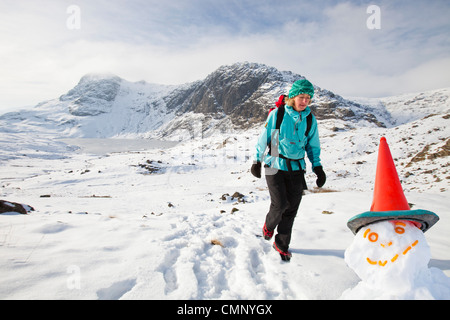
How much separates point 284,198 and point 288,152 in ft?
2.39

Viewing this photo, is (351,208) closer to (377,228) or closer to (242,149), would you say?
(377,228)

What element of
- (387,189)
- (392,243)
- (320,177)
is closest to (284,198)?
(320,177)

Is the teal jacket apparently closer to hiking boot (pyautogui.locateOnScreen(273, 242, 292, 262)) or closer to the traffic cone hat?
the traffic cone hat

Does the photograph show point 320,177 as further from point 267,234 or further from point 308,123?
point 267,234

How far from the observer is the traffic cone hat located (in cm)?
174

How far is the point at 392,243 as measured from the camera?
1.73m

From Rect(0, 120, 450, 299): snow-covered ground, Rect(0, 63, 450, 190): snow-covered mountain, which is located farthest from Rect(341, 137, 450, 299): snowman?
Rect(0, 63, 450, 190): snow-covered mountain

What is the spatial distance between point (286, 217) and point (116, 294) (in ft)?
8.33

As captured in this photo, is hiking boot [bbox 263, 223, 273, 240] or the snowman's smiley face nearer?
the snowman's smiley face

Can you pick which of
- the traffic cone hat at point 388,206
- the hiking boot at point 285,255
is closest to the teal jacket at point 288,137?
the traffic cone hat at point 388,206

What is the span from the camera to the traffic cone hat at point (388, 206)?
68.5 inches
